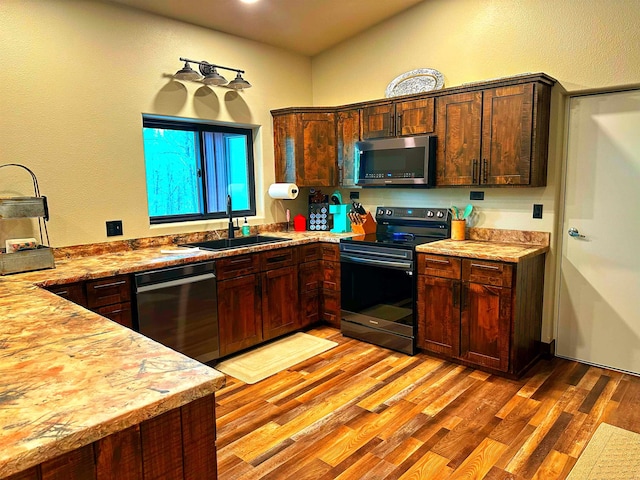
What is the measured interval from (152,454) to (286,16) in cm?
370


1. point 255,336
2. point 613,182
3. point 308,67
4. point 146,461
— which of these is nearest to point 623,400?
point 613,182

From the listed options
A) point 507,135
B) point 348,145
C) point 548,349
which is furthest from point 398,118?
point 548,349

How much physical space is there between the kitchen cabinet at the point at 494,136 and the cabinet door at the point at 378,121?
18.1 inches

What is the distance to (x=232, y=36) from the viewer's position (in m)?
4.00

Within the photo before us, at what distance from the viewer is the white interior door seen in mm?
3066

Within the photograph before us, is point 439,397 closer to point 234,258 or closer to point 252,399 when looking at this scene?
point 252,399

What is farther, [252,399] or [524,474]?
[252,399]

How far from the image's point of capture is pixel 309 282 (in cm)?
406

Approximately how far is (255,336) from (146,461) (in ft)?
8.47

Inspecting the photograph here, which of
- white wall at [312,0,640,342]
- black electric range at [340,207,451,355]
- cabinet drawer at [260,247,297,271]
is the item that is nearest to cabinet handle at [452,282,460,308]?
black electric range at [340,207,451,355]

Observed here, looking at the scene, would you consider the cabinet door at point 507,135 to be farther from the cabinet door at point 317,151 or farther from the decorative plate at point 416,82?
the cabinet door at point 317,151

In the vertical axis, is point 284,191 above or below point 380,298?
above

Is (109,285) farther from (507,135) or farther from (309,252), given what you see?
(507,135)

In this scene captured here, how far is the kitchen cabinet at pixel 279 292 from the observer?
3682 mm
